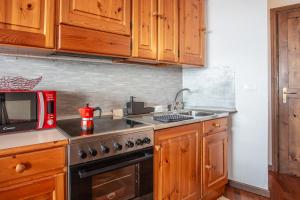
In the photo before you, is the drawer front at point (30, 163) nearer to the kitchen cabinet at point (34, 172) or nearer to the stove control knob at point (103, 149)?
the kitchen cabinet at point (34, 172)

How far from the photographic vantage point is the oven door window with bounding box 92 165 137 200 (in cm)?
122

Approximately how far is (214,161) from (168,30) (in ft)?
4.55

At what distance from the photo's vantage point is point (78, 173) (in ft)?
3.69

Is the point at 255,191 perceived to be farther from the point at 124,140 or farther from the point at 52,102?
the point at 52,102

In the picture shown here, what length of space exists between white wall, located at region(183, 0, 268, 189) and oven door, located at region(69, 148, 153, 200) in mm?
1371

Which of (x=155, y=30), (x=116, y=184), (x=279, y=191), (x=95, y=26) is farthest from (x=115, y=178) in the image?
(x=279, y=191)

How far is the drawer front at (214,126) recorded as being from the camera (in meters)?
1.96

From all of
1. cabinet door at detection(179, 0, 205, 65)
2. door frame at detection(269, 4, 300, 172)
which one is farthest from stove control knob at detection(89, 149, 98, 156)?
door frame at detection(269, 4, 300, 172)

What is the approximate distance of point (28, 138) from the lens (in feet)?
3.60

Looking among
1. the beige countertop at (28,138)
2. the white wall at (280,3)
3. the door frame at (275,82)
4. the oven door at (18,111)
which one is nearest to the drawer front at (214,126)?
the door frame at (275,82)

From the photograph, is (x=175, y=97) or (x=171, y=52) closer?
(x=171, y=52)

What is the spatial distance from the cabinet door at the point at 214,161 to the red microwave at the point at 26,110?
1364mm

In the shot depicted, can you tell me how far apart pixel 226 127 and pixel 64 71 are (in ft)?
5.67

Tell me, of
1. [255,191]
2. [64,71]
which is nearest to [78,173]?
[64,71]
